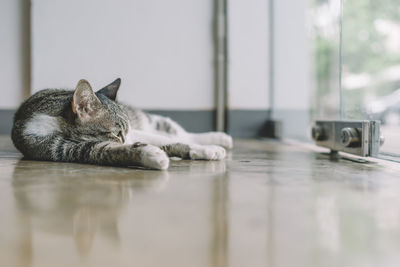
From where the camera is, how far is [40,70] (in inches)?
113

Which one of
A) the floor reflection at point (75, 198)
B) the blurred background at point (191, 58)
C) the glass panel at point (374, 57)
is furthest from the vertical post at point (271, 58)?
the floor reflection at point (75, 198)

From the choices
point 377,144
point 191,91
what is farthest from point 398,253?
point 191,91

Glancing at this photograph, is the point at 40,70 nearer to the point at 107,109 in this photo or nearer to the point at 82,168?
the point at 107,109

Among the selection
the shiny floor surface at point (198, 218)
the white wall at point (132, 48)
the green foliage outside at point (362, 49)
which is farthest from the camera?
the white wall at point (132, 48)

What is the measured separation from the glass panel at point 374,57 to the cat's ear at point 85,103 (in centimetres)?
118

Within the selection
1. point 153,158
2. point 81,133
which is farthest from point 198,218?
point 81,133

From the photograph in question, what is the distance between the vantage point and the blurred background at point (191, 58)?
2.88 m

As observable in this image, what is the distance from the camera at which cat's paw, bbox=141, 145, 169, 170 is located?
1.25 m

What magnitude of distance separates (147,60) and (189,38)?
0.38 meters

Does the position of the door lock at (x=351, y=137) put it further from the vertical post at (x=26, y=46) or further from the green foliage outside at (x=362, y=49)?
the vertical post at (x=26, y=46)

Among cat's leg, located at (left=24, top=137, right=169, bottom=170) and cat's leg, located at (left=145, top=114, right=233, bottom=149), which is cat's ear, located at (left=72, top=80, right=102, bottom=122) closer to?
cat's leg, located at (left=24, top=137, right=169, bottom=170)

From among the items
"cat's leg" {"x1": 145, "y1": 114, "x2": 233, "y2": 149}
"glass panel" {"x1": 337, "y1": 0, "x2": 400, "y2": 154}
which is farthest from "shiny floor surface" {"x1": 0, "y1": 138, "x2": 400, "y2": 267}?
"glass panel" {"x1": 337, "y1": 0, "x2": 400, "y2": 154}

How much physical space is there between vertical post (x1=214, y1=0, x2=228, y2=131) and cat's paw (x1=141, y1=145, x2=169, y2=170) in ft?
5.88

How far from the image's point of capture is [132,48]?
296 centimetres
